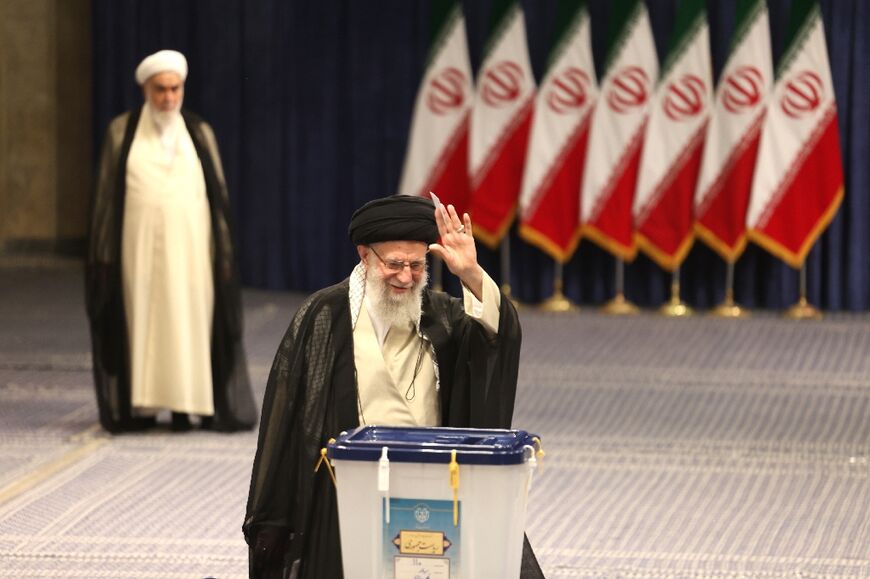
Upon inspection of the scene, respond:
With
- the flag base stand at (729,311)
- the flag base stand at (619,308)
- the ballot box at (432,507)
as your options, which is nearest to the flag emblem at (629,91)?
the flag base stand at (619,308)

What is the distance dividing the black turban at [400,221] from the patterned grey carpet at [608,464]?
1.77m

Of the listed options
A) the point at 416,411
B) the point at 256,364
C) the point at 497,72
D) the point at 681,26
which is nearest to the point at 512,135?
the point at 497,72

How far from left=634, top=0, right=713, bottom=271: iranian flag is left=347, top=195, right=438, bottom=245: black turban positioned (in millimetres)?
7615

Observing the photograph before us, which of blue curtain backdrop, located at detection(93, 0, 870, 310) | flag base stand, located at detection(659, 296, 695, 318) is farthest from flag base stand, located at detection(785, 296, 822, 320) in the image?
flag base stand, located at detection(659, 296, 695, 318)

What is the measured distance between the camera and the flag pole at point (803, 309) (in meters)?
11.2

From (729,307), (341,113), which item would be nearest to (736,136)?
(729,307)

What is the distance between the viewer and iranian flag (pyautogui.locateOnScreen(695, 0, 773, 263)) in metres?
11.1

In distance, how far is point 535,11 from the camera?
38.4 feet

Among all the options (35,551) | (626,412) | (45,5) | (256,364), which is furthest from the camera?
(45,5)

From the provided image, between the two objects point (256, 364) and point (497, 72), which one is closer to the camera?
point (256, 364)

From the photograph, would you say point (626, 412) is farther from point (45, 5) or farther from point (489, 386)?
point (45, 5)

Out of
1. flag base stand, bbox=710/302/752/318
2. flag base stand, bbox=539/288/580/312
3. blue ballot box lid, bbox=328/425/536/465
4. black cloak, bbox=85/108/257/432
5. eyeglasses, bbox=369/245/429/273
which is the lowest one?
flag base stand, bbox=539/288/580/312

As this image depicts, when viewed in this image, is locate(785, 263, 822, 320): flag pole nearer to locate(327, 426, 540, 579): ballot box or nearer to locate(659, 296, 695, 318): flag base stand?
locate(659, 296, 695, 318): flag base stand

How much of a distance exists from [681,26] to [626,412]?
394cm
